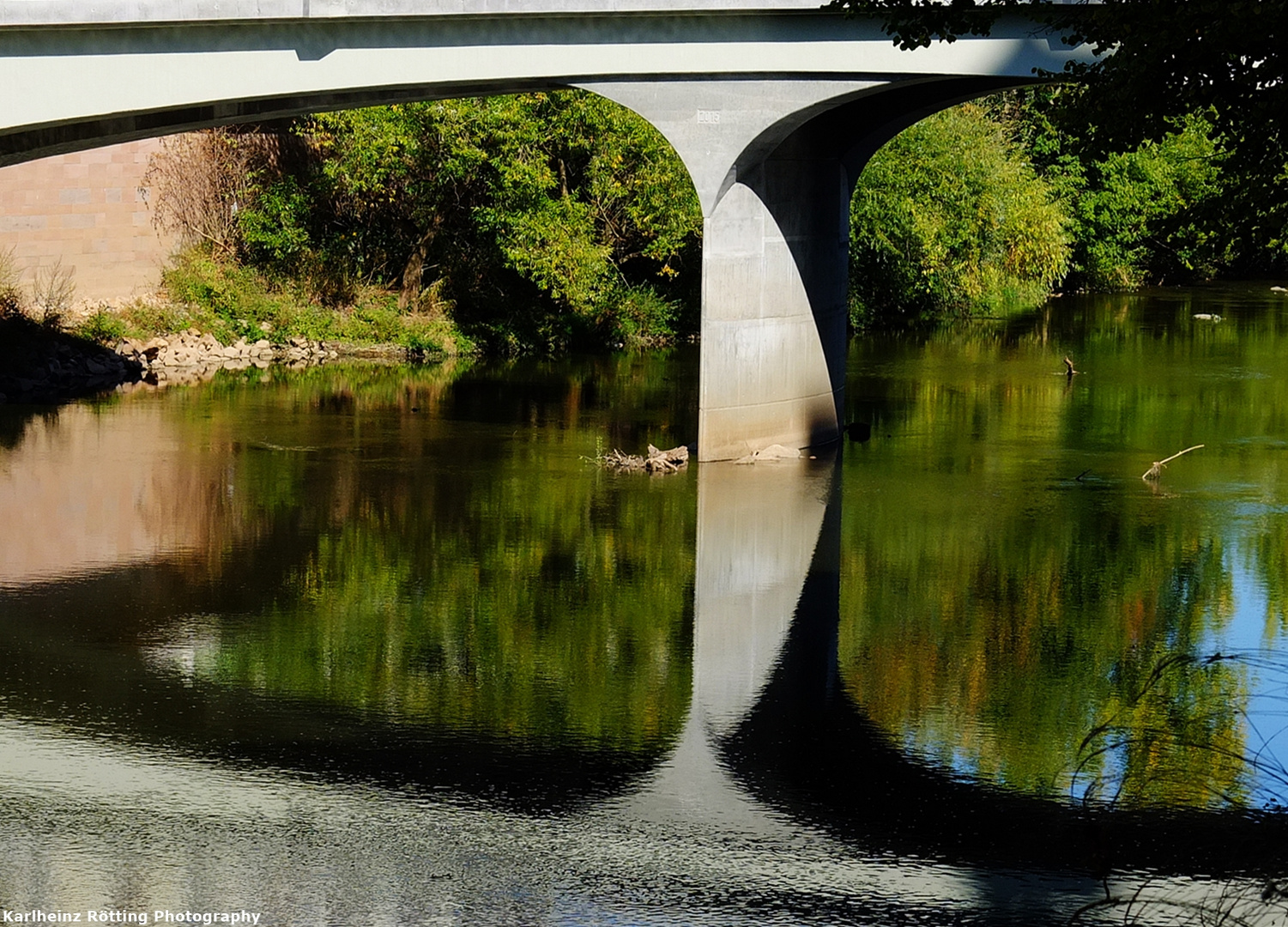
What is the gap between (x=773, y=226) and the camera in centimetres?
2120

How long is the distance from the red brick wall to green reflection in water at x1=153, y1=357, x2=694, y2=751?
5826 millimetres

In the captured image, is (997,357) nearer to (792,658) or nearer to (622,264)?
(622,264)

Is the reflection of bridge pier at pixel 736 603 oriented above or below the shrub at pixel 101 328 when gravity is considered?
below

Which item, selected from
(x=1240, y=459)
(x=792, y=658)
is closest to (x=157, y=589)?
(x=792, y=658)

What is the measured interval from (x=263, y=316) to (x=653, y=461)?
553 inches

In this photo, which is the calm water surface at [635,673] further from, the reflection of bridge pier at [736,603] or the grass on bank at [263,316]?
the grass on bank at [263,316]

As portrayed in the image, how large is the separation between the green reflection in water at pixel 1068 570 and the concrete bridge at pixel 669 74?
2.20m

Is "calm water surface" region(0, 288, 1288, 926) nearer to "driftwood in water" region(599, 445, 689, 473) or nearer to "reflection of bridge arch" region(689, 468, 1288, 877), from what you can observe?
"reflection of bridge arch" region(689, 468, 1288, 877)

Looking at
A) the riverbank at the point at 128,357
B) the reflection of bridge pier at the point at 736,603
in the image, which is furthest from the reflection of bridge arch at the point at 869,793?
the riverbank at the point at 128,357

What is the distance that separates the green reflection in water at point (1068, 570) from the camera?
11.1 m

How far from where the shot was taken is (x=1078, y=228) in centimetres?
4469

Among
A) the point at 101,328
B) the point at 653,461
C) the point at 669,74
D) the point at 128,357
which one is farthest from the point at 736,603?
the point at 101,328

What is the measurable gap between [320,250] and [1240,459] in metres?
18.6

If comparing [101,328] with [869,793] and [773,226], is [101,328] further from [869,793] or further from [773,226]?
[869,793]
